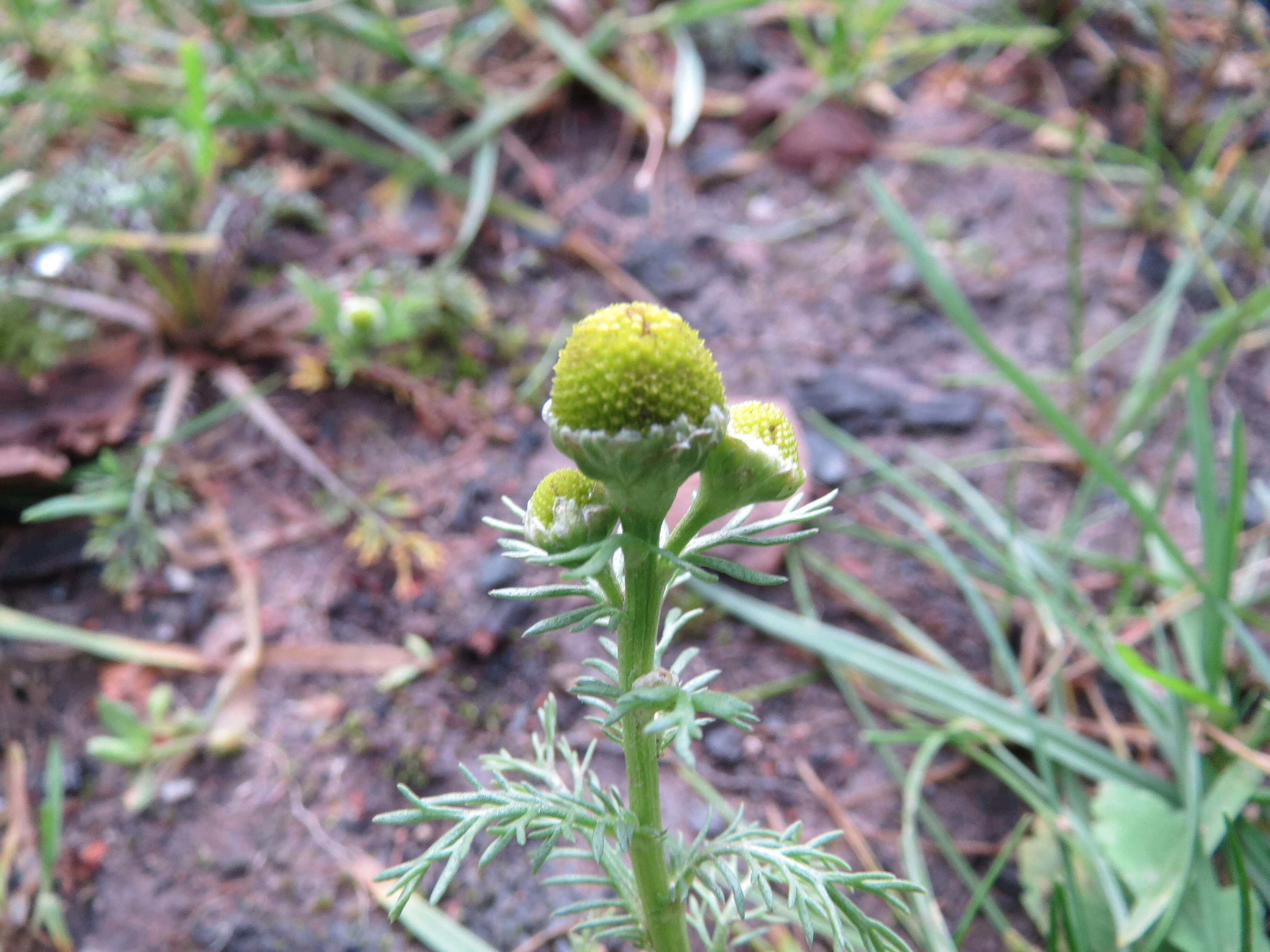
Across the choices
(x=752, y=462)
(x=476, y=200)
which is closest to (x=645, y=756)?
(x=752, y=462)

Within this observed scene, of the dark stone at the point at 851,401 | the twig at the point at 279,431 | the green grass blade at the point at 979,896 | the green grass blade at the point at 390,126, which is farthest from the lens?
the green grass blade at the point at 390,126

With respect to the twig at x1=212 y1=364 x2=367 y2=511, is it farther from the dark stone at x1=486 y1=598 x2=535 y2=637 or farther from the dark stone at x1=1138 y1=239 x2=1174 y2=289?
the dark stone at x1=1138 y1=239 x2=1174 y2=289

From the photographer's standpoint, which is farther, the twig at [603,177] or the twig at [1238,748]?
the twig at [603,177]

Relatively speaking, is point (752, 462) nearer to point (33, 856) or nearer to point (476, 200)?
point (33, 856)

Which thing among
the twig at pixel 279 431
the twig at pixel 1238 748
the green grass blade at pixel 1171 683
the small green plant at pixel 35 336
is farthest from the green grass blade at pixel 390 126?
the twig at pixel 1238 748

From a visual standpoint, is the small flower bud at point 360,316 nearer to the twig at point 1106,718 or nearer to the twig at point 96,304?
the twig at point 96,304

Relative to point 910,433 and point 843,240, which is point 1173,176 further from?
point 910,433
